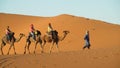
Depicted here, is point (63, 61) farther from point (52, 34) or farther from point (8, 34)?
point (52, 34)

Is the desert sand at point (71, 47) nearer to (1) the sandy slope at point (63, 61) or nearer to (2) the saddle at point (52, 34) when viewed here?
(1) the sandy slope at point (63, 61)

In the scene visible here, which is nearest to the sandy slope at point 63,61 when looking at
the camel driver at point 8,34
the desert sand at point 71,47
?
the desert sand at point 71,47

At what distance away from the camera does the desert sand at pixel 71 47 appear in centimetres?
1855

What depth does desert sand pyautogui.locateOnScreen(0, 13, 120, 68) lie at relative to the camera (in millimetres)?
18547

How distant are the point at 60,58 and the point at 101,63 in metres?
2.20

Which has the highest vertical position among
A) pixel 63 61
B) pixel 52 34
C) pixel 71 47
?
pixel 52 34

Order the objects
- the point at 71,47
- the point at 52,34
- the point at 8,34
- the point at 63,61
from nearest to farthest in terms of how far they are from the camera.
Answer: the point at 63,61, the point at 8,34, the point at 52,34, the point at 71,47

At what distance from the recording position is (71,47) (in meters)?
39.8

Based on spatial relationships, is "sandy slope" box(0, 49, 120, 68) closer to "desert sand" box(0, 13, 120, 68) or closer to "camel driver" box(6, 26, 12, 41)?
"desert sand" box(0, 13, 120, 68)

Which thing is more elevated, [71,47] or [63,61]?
[63,61]

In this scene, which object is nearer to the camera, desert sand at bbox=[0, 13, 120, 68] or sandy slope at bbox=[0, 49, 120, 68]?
sandy slope at bbox=[0, 49, 120, 68]

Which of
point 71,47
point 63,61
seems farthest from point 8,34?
point 71,47

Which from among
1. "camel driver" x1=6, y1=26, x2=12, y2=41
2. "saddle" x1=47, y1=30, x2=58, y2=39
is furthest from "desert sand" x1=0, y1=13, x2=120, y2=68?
"camel driver" x1=6, y1=26, x2=12, y2=41

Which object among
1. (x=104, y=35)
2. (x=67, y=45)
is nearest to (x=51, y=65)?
(x=67, y=45)
